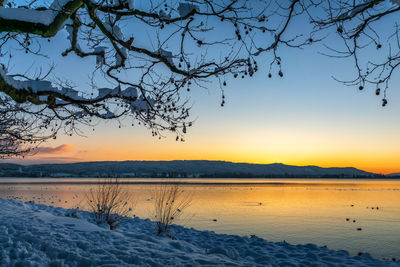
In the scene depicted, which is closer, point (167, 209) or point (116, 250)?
point (116, 250)

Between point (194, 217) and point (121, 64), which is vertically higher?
point (121, 64)

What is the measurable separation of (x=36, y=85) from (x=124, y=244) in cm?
331

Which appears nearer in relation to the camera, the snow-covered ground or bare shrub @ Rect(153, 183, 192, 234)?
the snow-covered ground

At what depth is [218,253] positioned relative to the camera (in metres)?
6.61

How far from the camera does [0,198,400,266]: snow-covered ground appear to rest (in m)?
4.61

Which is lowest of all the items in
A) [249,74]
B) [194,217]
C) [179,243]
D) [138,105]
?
[194,217]

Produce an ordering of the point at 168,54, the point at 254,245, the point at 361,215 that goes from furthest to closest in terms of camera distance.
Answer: the point at 361,215 → the point at 254,245 → the point at 168,54

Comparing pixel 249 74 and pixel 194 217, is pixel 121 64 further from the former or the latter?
pixel 194 217

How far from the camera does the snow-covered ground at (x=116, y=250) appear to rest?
4605 mm

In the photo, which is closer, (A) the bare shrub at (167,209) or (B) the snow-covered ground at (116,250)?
(B) the snow-covered ground at (116,250)

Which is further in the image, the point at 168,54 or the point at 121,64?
the point at 121,64

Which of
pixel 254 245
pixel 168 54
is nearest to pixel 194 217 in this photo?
pixel 254 245

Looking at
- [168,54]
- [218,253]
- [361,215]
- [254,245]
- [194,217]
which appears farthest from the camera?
[361,215]

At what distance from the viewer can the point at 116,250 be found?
5.20m
